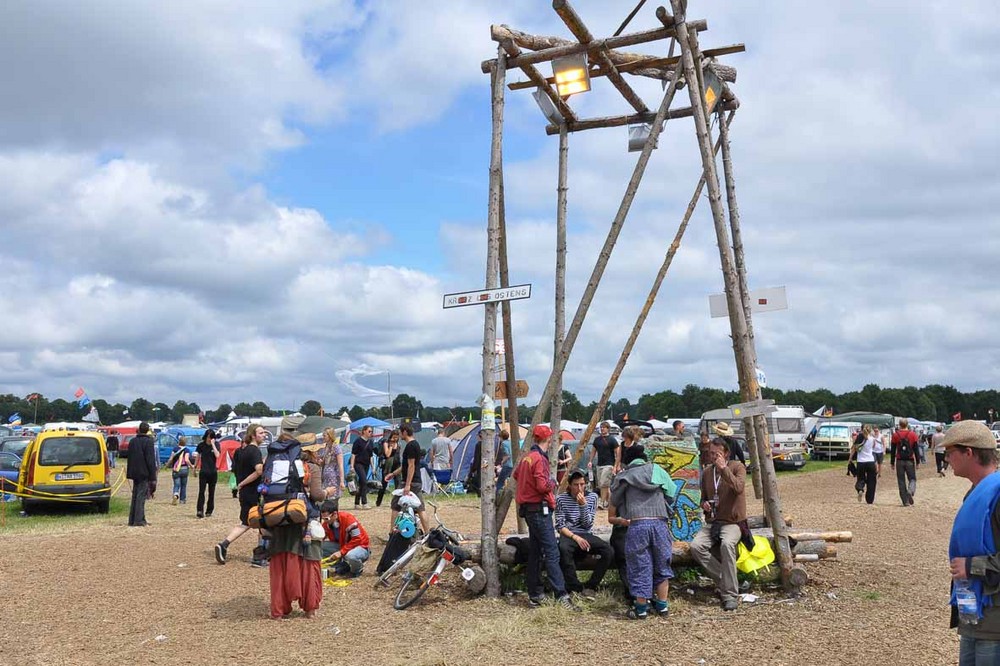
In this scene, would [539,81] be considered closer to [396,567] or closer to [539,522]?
[539,522]

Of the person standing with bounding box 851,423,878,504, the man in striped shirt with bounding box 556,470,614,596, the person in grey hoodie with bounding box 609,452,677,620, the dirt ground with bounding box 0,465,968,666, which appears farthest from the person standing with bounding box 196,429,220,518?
the person standing with bounding box 851,423,878,504

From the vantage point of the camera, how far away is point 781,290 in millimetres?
9641

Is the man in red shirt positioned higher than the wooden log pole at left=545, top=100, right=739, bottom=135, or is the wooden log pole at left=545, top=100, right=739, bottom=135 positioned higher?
the wooden log pole at left=545, top=100, right=739, bottom=135

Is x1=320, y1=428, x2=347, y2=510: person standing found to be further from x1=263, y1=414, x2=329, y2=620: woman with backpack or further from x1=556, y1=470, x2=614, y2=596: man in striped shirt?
x1=556, y1=470, x2=614, y2=596: man in striped shirt

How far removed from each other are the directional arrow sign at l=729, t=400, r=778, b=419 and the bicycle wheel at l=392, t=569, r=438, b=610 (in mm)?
3363

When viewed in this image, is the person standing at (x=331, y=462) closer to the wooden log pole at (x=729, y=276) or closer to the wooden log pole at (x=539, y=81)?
the wooden log pole at (x=539, y=81)

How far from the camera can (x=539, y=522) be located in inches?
320

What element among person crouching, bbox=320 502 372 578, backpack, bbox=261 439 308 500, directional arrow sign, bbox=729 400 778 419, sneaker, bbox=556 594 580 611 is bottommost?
sneaker, bbox=556 594 580 611

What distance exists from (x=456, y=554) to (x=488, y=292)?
2670 mm

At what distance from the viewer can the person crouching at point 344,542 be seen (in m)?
9.99

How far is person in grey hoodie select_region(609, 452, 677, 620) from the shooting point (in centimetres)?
761

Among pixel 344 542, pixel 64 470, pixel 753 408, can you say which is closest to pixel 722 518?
pixel 753 408

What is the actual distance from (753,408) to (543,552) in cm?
244

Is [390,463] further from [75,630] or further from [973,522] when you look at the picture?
[973,522]
